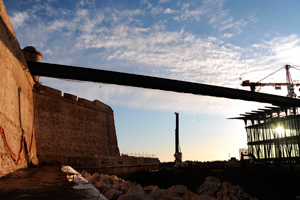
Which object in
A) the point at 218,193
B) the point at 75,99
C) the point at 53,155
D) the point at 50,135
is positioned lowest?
the point at 218,193

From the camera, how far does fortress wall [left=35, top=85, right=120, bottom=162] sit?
1859 cm

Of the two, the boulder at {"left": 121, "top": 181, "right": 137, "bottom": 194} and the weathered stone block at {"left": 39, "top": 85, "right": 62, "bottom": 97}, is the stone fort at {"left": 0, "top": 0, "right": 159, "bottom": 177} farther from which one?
the boulder at {"left": 121, "top": 181, "right": 137, "bottom": 194}

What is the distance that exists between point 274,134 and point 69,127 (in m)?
36.8

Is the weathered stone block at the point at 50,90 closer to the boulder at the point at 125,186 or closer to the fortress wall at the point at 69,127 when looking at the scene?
the fortress wall at the point at 69,127

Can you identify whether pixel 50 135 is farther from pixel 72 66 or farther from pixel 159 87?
pixel 159 87

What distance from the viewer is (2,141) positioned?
8523mm

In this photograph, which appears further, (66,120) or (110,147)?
(110,147)

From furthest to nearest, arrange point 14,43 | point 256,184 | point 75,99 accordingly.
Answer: point 75,99 → point 256,184 → point 14,43

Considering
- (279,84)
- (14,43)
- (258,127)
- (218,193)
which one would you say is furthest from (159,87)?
(279,84)

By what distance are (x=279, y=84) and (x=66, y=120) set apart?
8055cm

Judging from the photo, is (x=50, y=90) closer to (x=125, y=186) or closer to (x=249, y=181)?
(x=125, y=186)

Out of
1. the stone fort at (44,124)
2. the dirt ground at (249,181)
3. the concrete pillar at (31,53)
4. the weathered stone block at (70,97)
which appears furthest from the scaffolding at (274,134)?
the concrete pillar at (31,53)

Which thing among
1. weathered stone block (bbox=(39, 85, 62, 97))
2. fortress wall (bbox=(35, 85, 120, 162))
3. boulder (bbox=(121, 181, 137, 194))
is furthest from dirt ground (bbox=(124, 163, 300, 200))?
boulder (bbox=(121, 181, 137, 194))

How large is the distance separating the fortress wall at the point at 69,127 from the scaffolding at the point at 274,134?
23.1m
